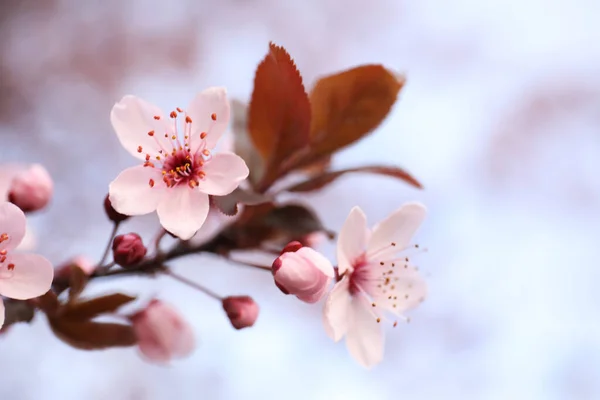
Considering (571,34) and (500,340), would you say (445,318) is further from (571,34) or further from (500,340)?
Answer: (571,34)

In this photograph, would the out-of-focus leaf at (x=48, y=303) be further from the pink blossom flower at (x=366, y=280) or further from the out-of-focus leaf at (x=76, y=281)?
the pink blossom flower at (x=366, y=280)

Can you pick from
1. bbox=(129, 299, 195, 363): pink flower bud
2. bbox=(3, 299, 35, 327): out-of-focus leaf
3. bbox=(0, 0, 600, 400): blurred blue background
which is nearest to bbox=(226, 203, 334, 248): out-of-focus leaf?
bbox=(129, 299, 195, 363): pink flower bud

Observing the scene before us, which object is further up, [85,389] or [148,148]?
[148,148]

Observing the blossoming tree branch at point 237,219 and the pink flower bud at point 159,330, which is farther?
the pink flower bud at point 159,330

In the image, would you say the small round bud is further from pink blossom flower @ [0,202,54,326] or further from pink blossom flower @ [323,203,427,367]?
pink blossom flower @ [323,203,427,367]

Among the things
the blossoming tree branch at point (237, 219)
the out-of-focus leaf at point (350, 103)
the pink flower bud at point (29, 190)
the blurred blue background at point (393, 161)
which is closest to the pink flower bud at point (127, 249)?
the blossoming tree branch at point (237, 219)

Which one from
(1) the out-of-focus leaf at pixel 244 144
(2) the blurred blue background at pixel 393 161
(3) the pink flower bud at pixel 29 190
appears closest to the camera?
(3) the pink flower bud at pixel 29 190

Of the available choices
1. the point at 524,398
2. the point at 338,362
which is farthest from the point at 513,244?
the point at 338,362
